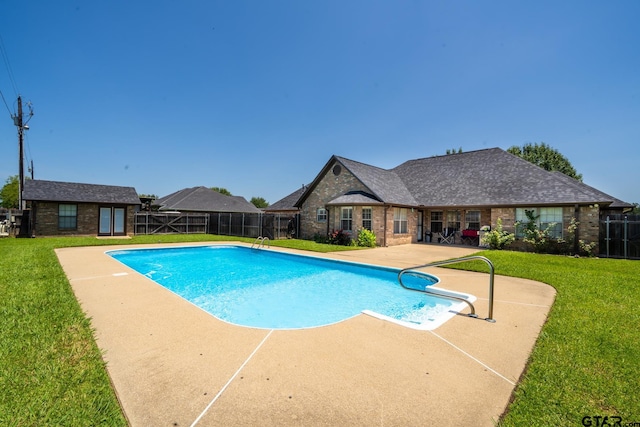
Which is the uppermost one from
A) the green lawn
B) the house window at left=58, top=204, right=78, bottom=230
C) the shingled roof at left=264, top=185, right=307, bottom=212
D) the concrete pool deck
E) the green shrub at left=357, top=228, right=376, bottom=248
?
the shingled roof at left=264, top=185, right=307, bottom=212

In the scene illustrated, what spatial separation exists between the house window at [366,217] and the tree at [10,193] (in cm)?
7334

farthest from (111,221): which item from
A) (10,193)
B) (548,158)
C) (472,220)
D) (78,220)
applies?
(10,193)

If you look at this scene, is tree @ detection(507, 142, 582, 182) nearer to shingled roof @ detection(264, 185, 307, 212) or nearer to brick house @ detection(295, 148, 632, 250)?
brick house @ detection(295, 148, 632, 250)

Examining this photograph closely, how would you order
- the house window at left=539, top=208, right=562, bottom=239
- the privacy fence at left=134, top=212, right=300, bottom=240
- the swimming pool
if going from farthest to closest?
the privacy fence at left=134, top=212, right=300, bottom=240 → the house window at left=539, top=208, right=562, bottom=239 → the swimming pool

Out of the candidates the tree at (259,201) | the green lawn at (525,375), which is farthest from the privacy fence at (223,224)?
Answer: the tree at (259,201)

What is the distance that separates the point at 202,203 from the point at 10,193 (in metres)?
52.2

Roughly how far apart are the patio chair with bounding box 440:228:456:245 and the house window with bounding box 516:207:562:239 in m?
4.04

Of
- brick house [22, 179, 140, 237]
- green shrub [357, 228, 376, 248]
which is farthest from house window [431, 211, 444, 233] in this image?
brick house [22, 179, 140, 237]

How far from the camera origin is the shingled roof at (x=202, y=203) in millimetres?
33750

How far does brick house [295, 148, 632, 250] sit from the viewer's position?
15445mm

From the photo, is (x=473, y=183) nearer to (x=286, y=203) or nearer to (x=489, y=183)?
(x=489, y=183)

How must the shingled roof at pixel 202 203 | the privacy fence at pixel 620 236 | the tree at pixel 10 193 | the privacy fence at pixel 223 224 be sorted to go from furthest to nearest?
the tree at pixel 10 193 < the shingled roof at pixel 202 203 < the privacy fence at pixel 223 224 < the privacy fence at pixel 620 236

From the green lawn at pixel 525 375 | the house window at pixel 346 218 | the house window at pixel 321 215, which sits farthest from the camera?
the house window at pixel 321 215

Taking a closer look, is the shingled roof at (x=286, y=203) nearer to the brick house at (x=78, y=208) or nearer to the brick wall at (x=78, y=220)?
the brick house at (x=78, y=208)
